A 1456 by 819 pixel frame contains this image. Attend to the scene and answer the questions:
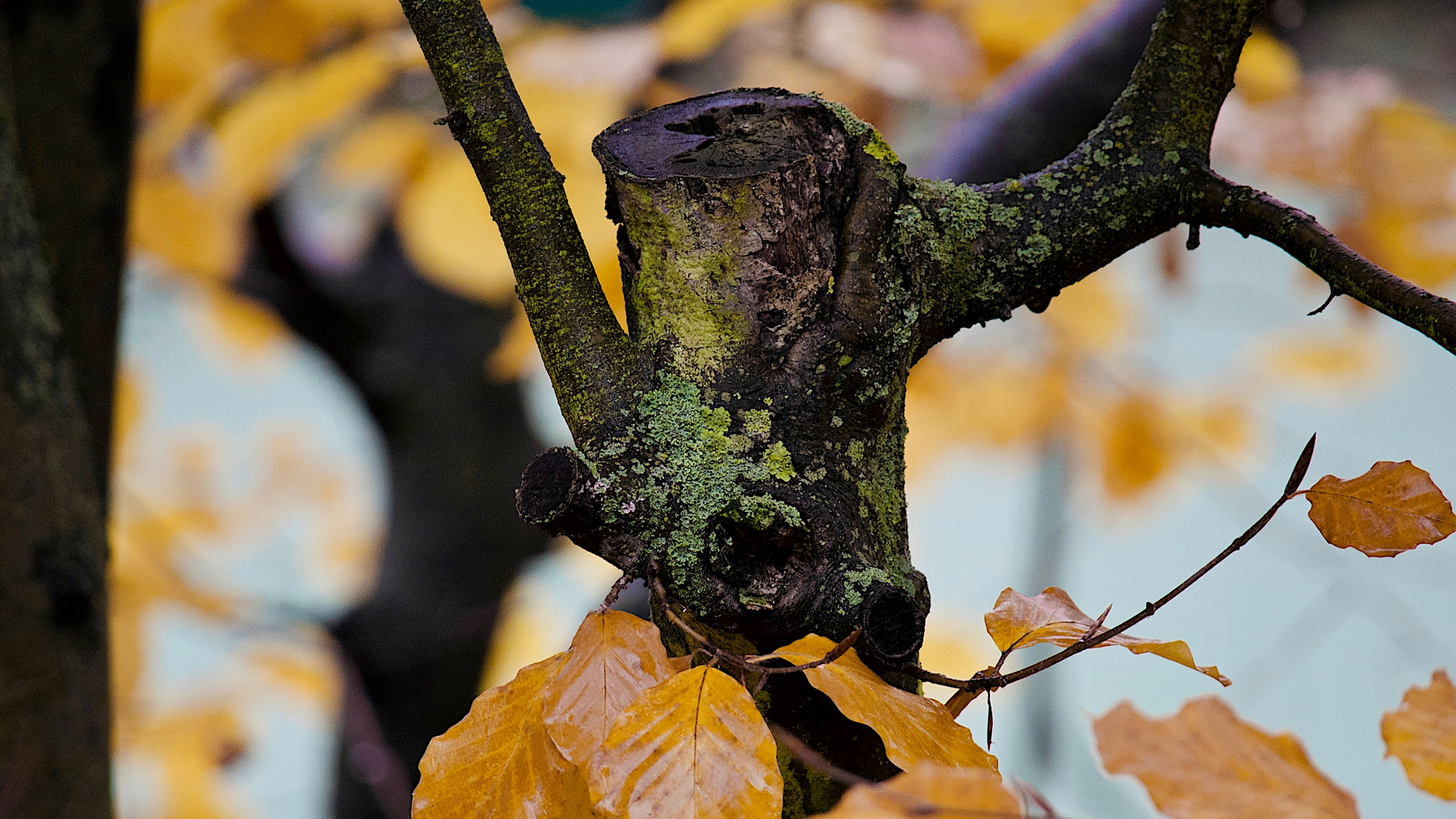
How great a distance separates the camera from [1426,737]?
0.22 metres

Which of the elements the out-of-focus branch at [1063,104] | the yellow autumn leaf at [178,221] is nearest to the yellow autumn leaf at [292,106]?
the yellow autumn leaf at [178,221]

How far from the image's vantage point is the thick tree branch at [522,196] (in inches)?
11.8

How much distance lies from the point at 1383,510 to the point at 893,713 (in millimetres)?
154

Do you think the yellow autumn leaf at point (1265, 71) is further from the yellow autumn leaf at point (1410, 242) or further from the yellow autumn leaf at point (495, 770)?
the yellow autumn leaf at point (495, 770)

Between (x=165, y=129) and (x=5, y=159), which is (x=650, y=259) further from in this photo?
(x=165, y=129)

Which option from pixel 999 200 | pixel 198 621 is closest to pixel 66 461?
pixel 999 200

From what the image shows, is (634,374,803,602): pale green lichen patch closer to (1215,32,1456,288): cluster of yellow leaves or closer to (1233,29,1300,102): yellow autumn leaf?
(1233,29,1300,102): yellow autumn leaf

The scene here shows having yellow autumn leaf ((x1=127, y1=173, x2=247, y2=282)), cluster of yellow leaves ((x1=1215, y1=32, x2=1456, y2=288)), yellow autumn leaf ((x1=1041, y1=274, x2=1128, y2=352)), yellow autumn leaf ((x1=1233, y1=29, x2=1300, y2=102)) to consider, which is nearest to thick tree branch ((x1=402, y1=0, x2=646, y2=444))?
yellow autumn leaf ((x1=1233, y1=29, x2=1300, y2=102))

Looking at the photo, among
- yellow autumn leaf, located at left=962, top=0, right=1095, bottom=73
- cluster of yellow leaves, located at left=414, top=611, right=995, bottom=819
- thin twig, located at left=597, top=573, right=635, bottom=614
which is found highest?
yellow autumn leaf, located at left=962, top=0, right=1095, bottom=73

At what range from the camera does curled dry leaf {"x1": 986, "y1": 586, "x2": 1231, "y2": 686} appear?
251 millimetres

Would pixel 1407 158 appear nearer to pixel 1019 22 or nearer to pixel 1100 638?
pixel 1019 22

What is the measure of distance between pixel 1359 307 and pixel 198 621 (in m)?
1.71

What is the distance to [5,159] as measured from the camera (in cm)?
50

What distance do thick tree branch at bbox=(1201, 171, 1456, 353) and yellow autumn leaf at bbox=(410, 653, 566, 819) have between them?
278mm
